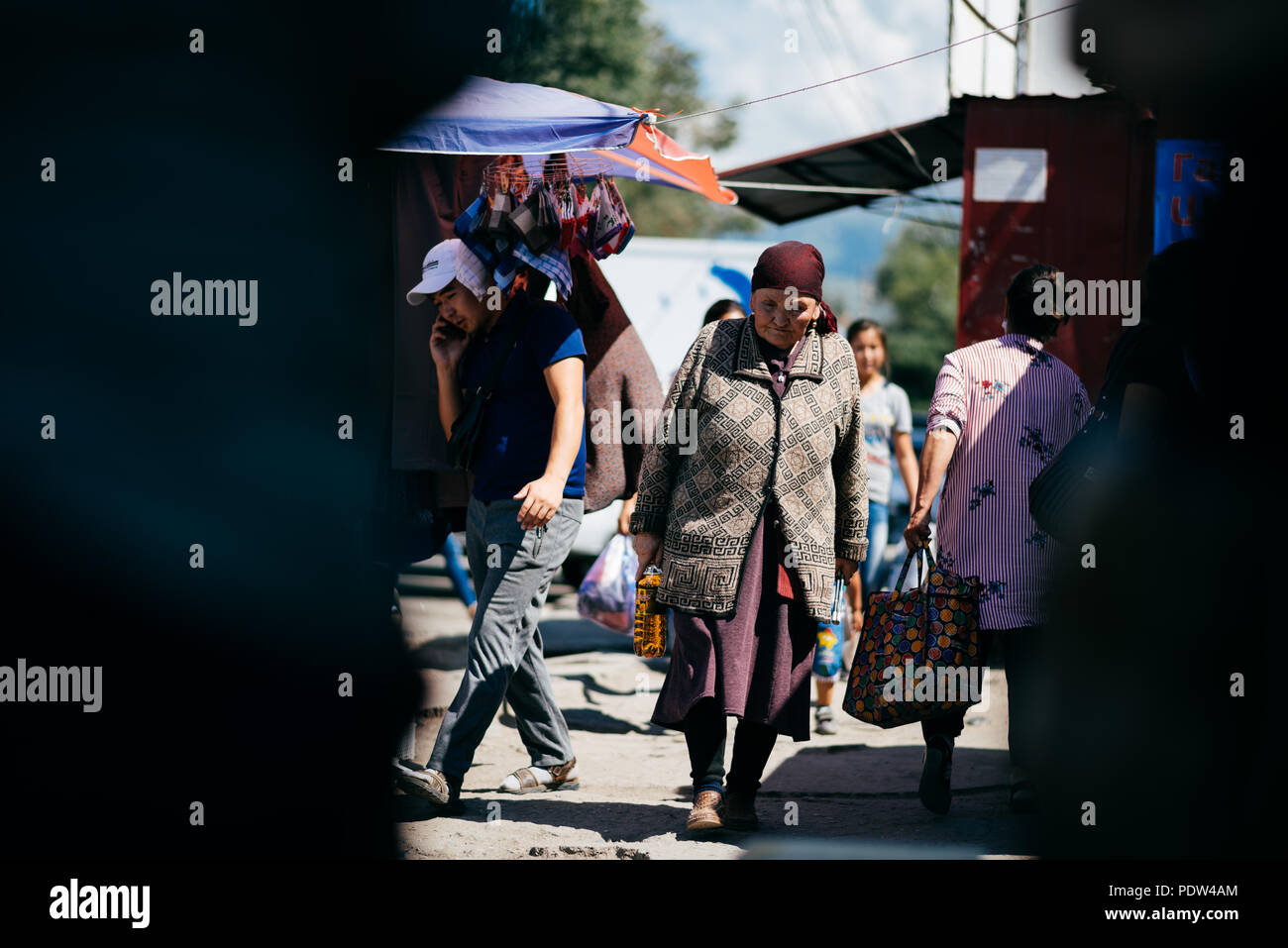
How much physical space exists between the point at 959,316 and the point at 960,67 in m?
1.72

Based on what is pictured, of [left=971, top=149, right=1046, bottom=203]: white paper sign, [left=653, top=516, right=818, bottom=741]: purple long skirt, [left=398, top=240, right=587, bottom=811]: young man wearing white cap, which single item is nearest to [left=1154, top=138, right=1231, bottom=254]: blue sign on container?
[left=971, top=149, right=1046, bottom=203]: white paper sign

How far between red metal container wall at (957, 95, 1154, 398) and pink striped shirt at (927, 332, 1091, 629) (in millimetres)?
→ 3045

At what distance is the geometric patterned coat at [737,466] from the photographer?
15.1ft

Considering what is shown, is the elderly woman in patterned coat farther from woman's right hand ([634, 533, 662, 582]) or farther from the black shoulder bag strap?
the black shoulder bag strap

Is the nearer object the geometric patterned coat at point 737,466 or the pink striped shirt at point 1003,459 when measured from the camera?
the geometric patterned coat at point 737,466

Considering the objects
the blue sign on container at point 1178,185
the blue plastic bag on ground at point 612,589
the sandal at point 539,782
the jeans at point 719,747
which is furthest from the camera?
the blue plastic bag on ground at point 612,589

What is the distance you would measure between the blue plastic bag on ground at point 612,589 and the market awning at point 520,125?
7.79 ft

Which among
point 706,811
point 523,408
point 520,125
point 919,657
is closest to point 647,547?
point 523,408

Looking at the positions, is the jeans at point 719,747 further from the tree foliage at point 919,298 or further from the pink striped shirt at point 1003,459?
the tree foliage at point 919,298

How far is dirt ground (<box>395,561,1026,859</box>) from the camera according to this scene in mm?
4582

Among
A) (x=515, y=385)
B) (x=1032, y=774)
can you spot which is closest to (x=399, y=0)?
(x=515, y=385)

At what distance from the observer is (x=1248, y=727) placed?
429 cm

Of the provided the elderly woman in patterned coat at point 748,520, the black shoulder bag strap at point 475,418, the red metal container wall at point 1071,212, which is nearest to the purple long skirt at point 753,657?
the elderly woman in patterned coat at point 748,520
